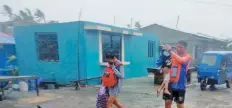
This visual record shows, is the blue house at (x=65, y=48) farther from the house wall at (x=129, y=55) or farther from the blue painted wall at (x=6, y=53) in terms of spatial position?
the blue painted wall at (x=6, y=53)

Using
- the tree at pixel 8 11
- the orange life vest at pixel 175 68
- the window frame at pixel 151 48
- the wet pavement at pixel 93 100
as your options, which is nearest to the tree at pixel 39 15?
the tree at pixel 8 11

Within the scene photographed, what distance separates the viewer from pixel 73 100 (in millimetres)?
9586

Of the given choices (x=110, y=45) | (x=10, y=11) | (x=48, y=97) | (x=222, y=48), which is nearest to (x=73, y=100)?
(x=48, y=97)

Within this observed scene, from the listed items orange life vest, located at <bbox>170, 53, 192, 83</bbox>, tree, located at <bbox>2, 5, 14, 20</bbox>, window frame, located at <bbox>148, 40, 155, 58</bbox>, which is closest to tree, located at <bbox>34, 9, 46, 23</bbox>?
tree, located at <bbox>2, 5, 14, 20</bbox>

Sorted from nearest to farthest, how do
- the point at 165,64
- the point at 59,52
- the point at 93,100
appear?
the point at 165,64 → the point at 93,100 → the point at 59,52

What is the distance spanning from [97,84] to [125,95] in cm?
348

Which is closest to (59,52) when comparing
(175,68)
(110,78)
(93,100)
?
(93,100)

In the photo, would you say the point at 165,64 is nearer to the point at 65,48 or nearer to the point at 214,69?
the point at 214,69

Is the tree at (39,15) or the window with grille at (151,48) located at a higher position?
the tree at (39,15)

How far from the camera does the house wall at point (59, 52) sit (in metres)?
13.3

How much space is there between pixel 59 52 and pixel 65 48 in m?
0.41

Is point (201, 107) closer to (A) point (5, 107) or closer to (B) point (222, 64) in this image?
(B) point (222, 64)

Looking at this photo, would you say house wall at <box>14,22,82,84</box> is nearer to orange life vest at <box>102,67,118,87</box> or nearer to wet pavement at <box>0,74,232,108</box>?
wet pavement at <box>0,74,232,108</box>

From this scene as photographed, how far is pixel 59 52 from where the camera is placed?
44.8ft
